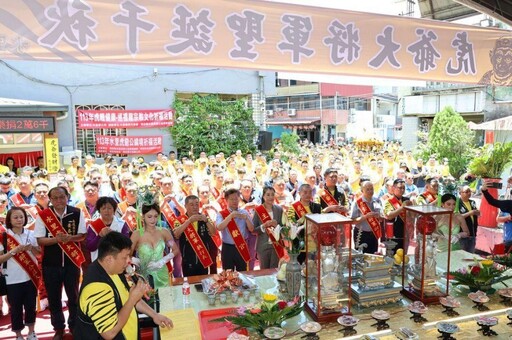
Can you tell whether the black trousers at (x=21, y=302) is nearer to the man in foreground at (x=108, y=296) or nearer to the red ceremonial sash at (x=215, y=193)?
the man in foreground at (x=108, y=296)

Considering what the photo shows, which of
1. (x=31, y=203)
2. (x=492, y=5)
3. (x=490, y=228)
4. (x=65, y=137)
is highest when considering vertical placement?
(x=492, y=5)

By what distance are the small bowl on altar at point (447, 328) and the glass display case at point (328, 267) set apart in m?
0.57

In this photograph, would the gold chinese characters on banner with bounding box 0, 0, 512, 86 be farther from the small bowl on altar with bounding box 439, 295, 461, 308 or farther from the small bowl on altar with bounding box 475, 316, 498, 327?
the small bowl on altar with bounding box 475, 316, 498, 327

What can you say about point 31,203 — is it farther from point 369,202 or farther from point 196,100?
point 196,100

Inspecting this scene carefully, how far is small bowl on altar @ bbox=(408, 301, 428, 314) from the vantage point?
268cm

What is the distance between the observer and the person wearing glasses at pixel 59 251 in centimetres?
379

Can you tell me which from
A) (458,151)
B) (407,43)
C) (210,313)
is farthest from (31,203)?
(458,151)

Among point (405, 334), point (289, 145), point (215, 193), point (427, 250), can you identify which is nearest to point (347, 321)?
point (405, 334)

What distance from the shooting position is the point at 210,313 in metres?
2.78

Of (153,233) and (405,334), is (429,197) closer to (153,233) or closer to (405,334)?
(405,334)

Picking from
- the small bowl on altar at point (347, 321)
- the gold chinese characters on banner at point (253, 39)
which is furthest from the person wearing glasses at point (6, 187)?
the small bowl on altar at point (347, 321)

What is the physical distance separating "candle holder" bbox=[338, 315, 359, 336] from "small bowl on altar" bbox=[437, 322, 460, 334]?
0.50 m

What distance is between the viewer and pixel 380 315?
2615 millimetres

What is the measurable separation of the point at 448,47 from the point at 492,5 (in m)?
1.07
